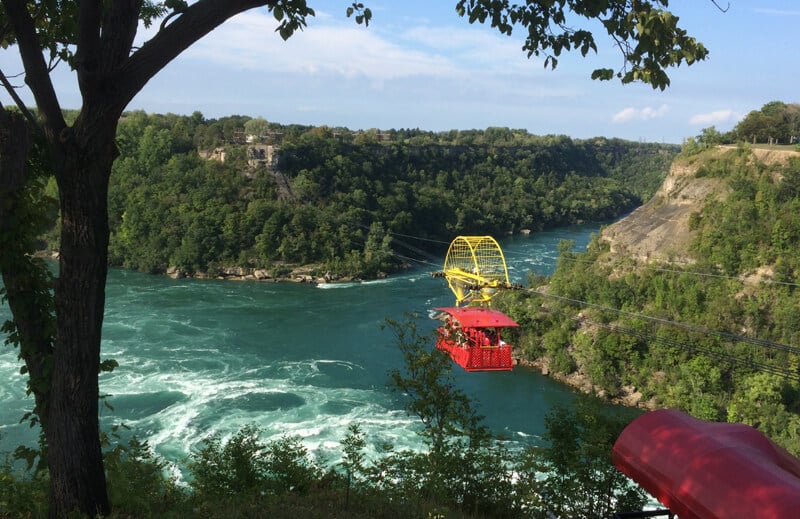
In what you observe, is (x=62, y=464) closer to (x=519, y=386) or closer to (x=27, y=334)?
(x=27, y=334)

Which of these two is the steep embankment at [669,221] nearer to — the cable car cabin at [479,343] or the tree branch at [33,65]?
the cable car cabin at [479,343]

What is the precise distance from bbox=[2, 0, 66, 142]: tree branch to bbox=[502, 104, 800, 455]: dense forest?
1489 cm

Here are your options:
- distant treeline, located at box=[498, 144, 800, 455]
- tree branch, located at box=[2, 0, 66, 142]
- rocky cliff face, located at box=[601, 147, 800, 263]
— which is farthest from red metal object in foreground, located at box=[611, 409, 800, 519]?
rocky cliff face, located at box=[601, 147, 800, 263]

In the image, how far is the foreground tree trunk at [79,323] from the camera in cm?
241

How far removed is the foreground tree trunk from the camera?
2.41 meters

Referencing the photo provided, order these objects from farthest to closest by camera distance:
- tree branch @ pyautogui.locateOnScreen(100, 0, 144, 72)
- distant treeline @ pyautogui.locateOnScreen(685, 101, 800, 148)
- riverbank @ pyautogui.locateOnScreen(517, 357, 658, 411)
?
distant treeline @ pyautogui.locateOnScreen(685, 101, 800, 148), riverbank @ pyautogui.locateOnScreen(517, 357, 658, 411), tree branch @ pyautogui.locateOnScreen(100, 0, 144, 72)

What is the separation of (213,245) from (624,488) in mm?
34880

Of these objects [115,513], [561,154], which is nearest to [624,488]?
[115,513]

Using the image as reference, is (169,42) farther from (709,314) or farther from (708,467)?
(709,314)

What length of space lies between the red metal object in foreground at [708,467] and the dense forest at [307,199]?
104 feet

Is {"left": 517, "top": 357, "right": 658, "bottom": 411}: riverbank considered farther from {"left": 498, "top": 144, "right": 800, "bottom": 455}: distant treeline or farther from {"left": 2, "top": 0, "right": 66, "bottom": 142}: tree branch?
{"left": 2, "top": 0, "right": 66, "bottom": 142}: tree branch

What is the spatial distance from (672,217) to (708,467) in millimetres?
24988

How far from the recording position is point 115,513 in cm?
300

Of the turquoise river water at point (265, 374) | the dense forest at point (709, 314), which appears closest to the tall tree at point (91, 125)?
the turquoise river water at point (265, 374)
